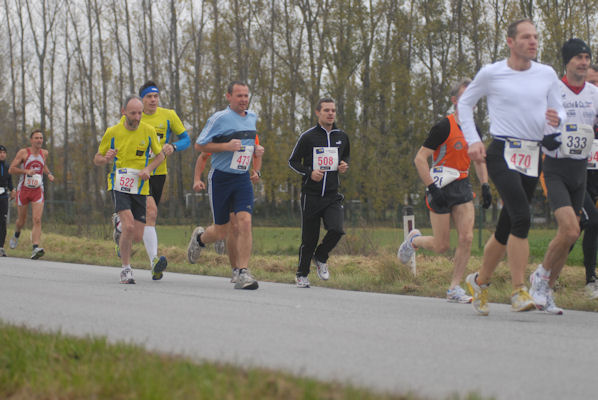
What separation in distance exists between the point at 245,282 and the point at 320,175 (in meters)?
1.69

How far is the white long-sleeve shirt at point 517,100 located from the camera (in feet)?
23.3

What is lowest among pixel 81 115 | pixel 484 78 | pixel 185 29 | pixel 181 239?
pixel 181 239

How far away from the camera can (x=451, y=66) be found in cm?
4606

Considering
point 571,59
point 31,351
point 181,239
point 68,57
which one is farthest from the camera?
point 68,57

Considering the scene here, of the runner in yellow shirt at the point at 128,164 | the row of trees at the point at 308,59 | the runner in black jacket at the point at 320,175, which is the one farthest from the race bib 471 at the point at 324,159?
the row of trees at the point at 308,59

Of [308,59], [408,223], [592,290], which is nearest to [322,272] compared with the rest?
[408,223]

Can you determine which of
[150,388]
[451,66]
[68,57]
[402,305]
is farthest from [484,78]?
[68,57]

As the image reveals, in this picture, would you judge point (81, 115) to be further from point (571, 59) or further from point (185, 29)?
point (571, 59)

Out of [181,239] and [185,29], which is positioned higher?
[185,29]

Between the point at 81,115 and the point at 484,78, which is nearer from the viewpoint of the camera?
the point at 484,78

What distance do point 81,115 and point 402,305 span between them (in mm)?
51096

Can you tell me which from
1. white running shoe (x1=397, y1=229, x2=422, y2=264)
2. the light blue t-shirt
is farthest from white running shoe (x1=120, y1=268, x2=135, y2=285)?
white running shoe (x1=397, y1=229, x2=422, y2=264)

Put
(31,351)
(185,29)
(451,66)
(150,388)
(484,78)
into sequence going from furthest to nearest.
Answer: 1. (185,29)
2. (451,66)
3. (484,78)
4. (31,351)
5. (150,388)

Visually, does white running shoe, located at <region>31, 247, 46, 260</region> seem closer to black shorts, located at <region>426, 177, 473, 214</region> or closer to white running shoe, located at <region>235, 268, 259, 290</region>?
white running shoe, located at <region>235, 268, 259, 290</region>
